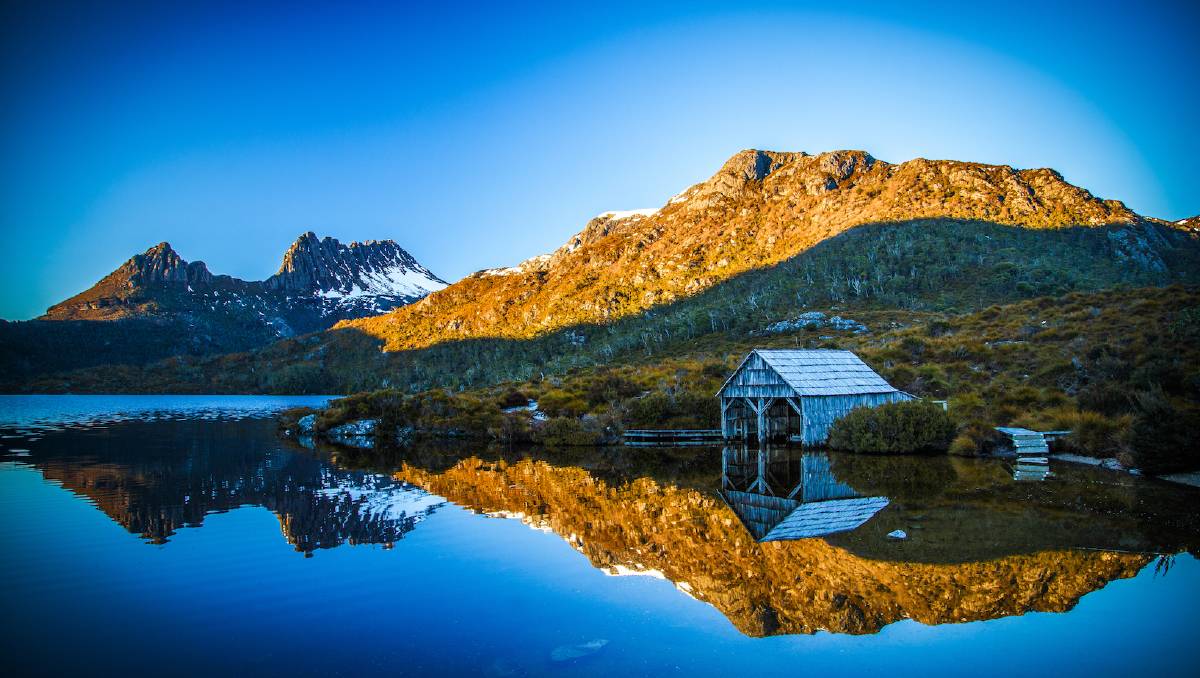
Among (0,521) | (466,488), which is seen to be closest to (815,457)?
(466,488)

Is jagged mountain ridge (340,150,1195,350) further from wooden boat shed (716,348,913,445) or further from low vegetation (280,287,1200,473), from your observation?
wooden boat shed (716,348,913,445)

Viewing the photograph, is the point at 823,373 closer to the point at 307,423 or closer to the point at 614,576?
the point at 614,576

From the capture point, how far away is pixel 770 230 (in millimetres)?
151125

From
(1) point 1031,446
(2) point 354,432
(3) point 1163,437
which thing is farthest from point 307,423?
(3) point 1163,437

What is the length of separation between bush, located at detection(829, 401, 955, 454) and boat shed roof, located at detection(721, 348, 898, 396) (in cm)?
210

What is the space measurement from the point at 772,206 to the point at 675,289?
160 feet

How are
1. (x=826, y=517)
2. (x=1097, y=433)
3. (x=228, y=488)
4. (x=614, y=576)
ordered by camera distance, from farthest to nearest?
1. (x=1097, y=433)
2. (x=228, y=488)
3. (x=826, y=517)
4. (x=614, y=576)

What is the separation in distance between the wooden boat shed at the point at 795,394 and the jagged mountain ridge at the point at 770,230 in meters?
86.3

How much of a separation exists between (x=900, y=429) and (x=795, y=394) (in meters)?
4.61

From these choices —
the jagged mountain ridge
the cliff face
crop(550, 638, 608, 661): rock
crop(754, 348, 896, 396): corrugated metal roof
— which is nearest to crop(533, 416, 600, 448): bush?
crop(754, 348, 896, 396): corrugated metal roof

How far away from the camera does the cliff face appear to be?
9.73 m

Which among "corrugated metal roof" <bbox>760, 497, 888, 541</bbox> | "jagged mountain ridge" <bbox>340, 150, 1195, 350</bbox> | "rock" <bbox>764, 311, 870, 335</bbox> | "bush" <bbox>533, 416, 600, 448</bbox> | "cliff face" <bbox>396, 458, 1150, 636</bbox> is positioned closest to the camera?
"cliff face" <bbox>396, 458, 1150, 636</bbox>

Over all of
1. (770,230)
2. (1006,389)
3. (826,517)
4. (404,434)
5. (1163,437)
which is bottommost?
(404,434)

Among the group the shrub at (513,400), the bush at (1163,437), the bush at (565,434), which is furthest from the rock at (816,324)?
the bush at (1163,437)
